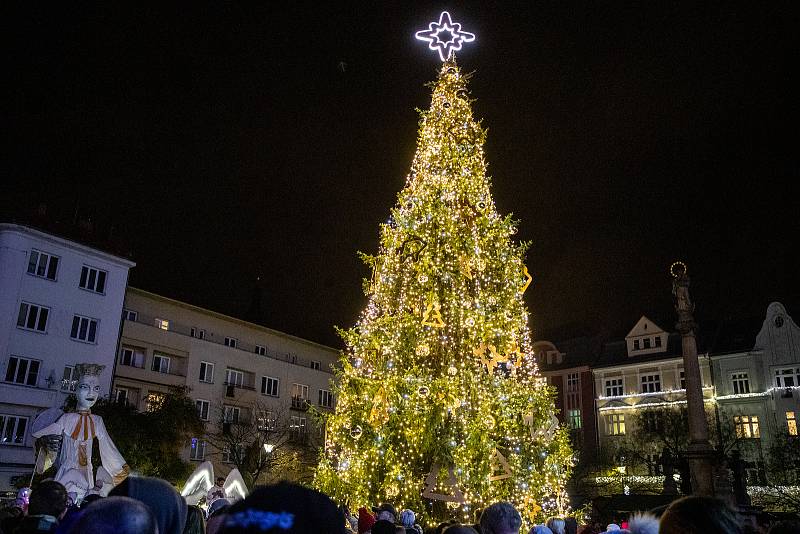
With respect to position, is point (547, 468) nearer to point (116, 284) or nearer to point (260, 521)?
point (260, 521)

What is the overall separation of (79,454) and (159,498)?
8.51 metres

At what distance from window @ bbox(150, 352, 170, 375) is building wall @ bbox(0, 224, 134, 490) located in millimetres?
4808

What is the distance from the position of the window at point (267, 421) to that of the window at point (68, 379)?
14.2m

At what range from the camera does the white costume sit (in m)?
10.4

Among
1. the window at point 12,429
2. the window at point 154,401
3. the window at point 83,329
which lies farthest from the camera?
the window at point 83,329

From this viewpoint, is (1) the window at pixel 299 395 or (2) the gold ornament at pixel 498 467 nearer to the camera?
(2) the gold ornament at pixel 498 467

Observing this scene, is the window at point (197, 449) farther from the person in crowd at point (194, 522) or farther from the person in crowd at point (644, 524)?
the person in crowd at point (644, 524)

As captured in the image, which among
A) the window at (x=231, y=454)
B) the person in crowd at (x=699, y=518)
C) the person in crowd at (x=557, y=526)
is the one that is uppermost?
the window at (x=231, y=454)

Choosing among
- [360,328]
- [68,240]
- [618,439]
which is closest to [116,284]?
[68,240]

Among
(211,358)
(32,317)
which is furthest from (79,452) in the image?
(211,358)

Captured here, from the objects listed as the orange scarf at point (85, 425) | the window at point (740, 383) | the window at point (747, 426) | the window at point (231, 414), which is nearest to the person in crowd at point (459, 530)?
the orange scarf at point (85, 425)

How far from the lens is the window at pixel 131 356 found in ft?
134

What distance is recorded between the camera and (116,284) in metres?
39.5

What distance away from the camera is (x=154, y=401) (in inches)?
1459
